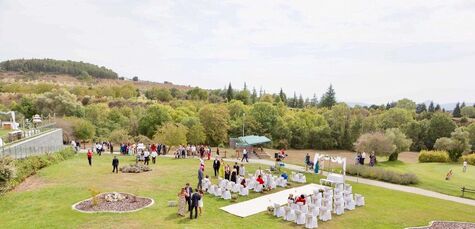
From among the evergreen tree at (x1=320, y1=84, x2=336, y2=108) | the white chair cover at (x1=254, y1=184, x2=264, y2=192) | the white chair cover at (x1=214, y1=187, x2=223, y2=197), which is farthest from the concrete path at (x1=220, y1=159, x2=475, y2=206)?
the evergreen tree at (x1=320, y1=84, x2=336, y2=108)

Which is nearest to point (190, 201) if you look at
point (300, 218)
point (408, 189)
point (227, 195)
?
point (227, 195)

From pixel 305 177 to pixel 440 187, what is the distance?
1001 centimetres

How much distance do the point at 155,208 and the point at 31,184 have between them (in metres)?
9.89

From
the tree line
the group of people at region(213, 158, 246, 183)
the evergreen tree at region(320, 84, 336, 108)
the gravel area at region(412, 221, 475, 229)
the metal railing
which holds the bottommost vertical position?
the gravel area at region(412, 221, 475, 229)

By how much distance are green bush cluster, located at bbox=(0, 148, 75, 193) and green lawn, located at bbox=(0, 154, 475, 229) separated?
31.1 inches

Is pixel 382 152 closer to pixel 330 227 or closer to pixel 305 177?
pixel 305 177

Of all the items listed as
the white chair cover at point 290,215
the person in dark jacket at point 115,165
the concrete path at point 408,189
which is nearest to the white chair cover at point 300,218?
the white chair cover at point 290,215

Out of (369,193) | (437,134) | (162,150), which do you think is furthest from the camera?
(437,134)

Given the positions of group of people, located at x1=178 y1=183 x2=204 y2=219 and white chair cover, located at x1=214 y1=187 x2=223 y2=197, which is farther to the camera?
white chair cover, located at x1=214 y1=187 x2=223 y2=197

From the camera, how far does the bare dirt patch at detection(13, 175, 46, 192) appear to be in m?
22.7

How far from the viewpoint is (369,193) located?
25266 mm

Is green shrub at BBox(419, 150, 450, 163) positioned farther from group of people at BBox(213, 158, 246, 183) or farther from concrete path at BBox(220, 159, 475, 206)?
group of people at BBox(213, 158, 246, 183)

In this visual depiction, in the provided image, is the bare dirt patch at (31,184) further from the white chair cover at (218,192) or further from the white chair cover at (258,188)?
the white chair cover at (258,188)

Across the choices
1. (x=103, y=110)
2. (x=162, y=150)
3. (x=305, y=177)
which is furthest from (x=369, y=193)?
(x=103, y=110)
